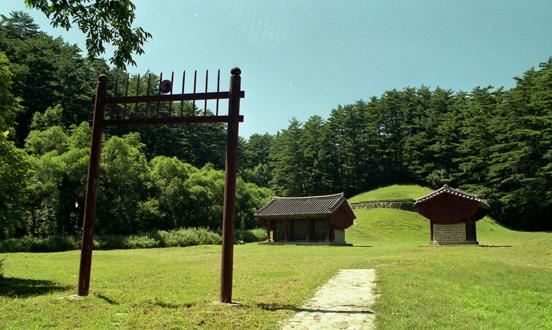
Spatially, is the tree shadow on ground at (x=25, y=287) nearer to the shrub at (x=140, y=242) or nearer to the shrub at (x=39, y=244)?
the shrub at (x=39, y=244)

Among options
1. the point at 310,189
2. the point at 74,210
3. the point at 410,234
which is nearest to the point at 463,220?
the point at 410,234

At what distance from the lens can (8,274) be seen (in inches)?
581

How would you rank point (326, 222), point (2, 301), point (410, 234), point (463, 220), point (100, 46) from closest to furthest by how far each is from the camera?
point (100, 46) → point (2, 301) → point (463, 220) → point (326, 222) → point (410, 234)

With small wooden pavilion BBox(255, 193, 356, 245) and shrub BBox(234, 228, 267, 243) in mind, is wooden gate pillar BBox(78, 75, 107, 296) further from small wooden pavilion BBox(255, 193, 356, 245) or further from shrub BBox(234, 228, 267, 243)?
shrub BBox(234, 228, 267, 243)

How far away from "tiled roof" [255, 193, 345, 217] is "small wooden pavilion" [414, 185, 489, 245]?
8.39 m

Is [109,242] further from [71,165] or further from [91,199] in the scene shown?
[91,199]

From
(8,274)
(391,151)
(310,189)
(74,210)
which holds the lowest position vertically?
(8,274)

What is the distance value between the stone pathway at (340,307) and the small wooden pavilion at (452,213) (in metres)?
22.6

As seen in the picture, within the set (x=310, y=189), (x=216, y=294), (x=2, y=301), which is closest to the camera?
(x=2, y=301)

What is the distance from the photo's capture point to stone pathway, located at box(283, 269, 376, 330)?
6957 mm

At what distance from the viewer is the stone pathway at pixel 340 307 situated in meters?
6.96

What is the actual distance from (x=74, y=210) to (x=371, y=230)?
98.9ft

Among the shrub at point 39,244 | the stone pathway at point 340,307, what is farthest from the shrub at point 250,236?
the stone pathway at point 340,307

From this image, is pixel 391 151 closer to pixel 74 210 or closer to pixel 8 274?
pixel 74 210
